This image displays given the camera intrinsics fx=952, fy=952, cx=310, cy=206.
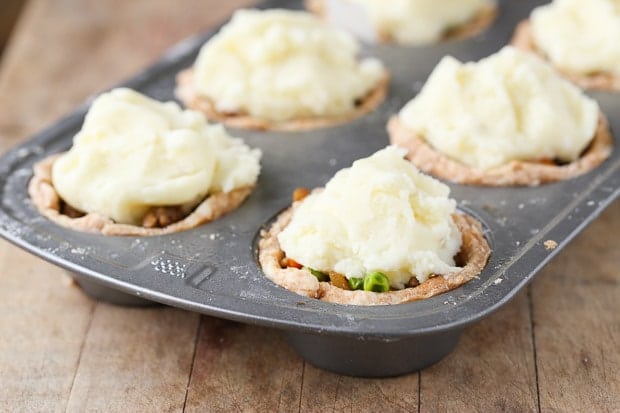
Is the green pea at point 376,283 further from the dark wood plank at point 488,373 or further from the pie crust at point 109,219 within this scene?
the pie crust at point 109,219

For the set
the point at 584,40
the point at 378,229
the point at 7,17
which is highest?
the point at 378,229

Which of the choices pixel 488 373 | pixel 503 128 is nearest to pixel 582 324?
pixel 488 373

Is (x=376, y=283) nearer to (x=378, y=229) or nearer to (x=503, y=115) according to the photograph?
(x=378, y=229)

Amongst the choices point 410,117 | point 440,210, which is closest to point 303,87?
point 410,117

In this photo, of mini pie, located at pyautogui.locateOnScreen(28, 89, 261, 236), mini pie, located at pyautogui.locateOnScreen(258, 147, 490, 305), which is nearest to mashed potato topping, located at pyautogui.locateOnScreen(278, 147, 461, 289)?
mini pie, located at pyautogui.locateOnScreen(258, 147, 490, 305)

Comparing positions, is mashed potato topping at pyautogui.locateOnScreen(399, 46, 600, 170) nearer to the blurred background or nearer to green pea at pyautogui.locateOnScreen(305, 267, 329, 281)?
green pea at pyautogui.locateOnScreen(305, 267, 329, 281)
